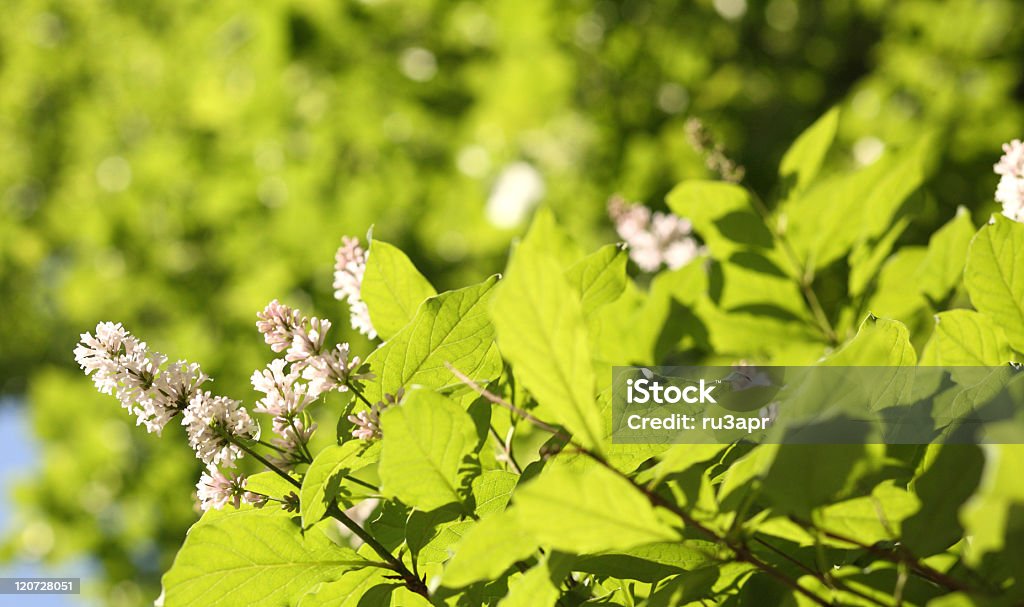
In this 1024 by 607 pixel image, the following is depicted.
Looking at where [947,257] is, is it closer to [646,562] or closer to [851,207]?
[851,207]

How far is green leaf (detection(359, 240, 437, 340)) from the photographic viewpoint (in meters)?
0.74

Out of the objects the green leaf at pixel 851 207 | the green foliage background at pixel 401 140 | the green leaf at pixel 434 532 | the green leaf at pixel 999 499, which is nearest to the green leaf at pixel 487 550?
the green leaf at pixel 434 532

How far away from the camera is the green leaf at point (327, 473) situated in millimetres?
574

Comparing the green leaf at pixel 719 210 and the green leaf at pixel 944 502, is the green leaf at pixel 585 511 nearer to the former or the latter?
the green leaf at pixel 944 502

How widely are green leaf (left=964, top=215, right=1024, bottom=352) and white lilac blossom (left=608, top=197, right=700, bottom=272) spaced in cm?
62

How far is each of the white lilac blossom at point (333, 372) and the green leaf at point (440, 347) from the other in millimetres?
17

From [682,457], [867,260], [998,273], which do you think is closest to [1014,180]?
[998,273]

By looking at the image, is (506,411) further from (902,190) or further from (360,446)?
(902,190)

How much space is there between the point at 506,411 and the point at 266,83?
3603 mm

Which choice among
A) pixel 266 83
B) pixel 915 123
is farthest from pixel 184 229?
pixel 915 123

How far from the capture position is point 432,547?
64cm

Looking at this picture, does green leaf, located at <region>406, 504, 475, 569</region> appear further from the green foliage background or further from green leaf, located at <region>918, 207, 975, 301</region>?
the green foliage background

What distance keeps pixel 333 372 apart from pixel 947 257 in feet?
2.21

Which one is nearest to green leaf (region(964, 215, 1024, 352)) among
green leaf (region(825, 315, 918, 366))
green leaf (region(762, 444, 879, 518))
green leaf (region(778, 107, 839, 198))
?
green leaf (region(825, 315, 918, 366))
